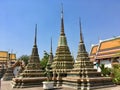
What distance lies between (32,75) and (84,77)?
7.10m

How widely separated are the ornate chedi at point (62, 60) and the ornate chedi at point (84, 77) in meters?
1.49

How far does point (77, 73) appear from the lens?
64.7ft

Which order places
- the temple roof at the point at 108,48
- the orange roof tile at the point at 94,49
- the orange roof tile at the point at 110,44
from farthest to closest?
the orange roof tile at the point at 94,49
the orange roof tile at the point at 110,44
the temple roof at the point at 108,48

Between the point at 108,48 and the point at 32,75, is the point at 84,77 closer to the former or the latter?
the point at 32,75

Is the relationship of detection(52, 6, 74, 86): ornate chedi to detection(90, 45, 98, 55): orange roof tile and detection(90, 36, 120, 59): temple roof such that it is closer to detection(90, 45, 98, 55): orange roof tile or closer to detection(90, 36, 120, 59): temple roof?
detection(90, 36, 120, 59): temple roof

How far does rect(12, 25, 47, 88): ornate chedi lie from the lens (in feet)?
71.3

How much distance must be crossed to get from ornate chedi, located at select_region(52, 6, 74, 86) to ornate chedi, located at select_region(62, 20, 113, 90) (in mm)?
1493

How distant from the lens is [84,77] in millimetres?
19250

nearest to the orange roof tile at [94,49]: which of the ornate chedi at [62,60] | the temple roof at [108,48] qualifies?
the temple roof at [108,48]

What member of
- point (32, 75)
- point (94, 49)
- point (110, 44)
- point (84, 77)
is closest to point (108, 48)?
point (110, 44)

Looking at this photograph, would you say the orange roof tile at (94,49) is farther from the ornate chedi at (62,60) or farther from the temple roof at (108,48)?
the ornate chedi at (62,60)

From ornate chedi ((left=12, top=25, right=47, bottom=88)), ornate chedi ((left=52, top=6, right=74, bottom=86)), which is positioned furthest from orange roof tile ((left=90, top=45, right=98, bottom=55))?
ornate chedi ((left=12, top=25, right=47, bottom=88))

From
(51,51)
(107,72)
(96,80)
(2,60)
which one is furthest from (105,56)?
(2,60)

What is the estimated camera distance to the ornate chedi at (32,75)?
71.3 ft
